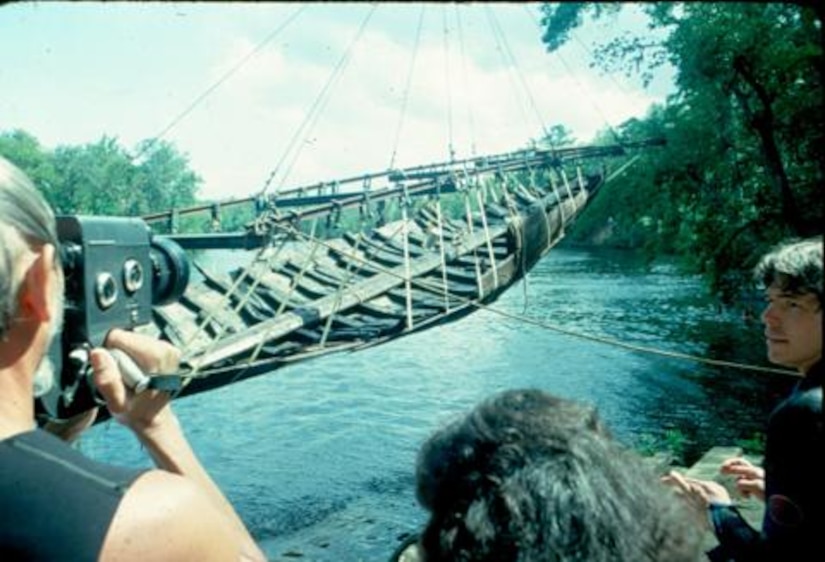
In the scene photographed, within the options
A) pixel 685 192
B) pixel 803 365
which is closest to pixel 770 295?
pixel 803 365

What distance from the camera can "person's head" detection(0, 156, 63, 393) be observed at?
0.99 meters

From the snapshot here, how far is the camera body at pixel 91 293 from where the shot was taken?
1.45 metres

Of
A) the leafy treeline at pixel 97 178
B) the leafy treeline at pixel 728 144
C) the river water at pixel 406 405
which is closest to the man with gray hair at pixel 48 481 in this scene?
the river water at pixel 406 405

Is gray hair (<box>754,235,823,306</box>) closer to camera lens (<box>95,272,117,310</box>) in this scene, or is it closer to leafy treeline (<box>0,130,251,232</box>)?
camera lens (<box>95,272,117,310</box>)

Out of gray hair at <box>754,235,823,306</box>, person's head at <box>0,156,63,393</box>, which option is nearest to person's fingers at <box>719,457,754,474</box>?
gray hair at <box>754,235,823,306</box>

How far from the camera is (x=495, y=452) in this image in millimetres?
888

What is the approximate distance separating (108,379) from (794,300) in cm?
160

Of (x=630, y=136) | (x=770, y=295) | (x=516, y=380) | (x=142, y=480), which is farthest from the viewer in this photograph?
(x=516, y=380)

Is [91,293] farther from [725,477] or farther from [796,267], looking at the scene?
[725,477]

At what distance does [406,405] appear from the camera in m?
15.7

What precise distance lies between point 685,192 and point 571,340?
391 inches

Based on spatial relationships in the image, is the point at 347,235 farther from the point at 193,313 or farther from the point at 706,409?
the point at 706,409

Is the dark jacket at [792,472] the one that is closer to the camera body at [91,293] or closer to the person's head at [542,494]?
the person's head at [542,494]

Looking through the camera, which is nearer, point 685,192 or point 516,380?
point 685,192
